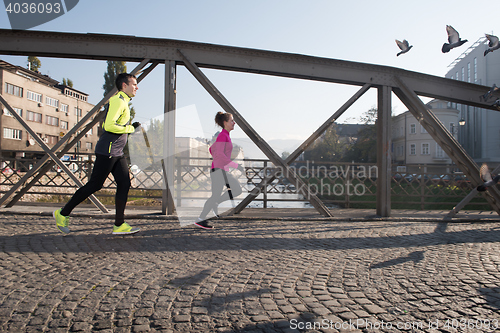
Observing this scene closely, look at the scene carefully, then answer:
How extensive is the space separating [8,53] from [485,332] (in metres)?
8.33

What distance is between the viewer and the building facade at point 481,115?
159 ft

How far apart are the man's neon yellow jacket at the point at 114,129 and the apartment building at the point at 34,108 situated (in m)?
36.8

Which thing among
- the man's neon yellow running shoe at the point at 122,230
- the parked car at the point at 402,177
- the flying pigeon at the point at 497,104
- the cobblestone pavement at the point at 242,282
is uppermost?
the flying pigeon at the point at 497,104

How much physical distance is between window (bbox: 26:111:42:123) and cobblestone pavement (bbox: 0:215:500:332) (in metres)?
50.8

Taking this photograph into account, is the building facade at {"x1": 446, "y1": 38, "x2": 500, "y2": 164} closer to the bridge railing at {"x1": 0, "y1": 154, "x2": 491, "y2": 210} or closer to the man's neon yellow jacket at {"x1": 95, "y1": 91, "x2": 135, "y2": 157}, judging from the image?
the bridge railing at {"x1": 0, "y1": 154, "x2": 491, "y2": 210}

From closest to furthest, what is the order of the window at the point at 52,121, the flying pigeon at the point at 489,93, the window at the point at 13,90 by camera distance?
1. the flying pigeon at the point at 489,93
2. the window at the point at 13,90
3. the window at the point at 52,121

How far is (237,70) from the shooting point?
22.2 ft

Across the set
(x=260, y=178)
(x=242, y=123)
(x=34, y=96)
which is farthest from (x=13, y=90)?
(x=242, y=123)

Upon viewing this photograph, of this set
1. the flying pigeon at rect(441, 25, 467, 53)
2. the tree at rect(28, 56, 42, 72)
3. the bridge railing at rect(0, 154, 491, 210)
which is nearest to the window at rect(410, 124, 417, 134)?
the bridge railing at rect(0, 154, 491, 210)

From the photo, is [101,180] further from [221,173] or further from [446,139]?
[446,139]

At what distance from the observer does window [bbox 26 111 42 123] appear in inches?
1855

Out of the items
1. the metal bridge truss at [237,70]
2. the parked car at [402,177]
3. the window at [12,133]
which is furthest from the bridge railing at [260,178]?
the window at [12,133]

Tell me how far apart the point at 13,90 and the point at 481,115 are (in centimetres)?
6679

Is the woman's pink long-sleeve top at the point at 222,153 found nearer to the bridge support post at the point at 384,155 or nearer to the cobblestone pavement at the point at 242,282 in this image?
the cobblestone pavement at the point at 242,282
